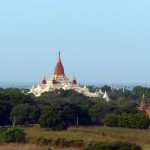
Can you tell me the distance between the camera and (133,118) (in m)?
49.4

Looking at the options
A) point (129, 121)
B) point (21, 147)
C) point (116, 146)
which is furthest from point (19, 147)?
point (129, 121)

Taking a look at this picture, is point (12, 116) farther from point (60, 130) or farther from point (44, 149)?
point (44, 149)

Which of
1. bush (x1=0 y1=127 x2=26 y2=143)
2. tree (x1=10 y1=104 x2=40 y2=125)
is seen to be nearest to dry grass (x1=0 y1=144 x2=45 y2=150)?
bush (x1=0 y1=127 x2=26 y2=143)

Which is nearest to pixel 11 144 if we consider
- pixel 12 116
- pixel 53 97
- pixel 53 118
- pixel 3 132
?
pixel 3 132

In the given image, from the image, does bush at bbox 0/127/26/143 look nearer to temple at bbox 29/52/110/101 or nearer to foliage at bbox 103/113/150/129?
foliage at bbox 103/113/150/129

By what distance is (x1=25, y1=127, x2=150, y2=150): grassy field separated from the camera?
39.6 m

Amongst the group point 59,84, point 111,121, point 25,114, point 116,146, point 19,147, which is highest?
point 59,84

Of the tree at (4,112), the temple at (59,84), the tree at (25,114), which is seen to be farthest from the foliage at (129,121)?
the temple at (59,84)

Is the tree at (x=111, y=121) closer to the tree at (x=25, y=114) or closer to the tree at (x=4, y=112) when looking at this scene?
the tree at (x=25, y=114)

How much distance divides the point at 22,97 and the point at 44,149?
67.3 feet

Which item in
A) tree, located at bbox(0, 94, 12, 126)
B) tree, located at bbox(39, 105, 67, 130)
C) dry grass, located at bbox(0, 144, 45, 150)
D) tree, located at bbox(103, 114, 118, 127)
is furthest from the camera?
tree, located at bbox(0, 94, 12, 126)

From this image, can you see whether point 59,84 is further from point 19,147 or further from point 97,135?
Answer: point 19,147

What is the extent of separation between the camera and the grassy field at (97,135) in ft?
130

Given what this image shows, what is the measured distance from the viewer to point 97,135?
42750mm
